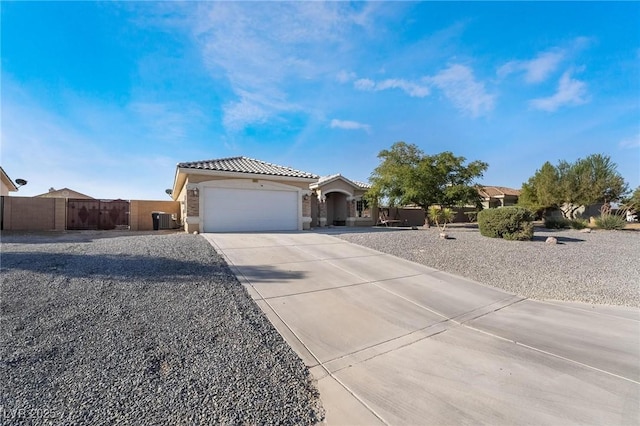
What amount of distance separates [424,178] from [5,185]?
92.8 feet

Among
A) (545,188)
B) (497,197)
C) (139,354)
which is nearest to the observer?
(139,354)

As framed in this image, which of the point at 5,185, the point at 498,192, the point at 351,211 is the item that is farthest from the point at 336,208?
the point at 498,192

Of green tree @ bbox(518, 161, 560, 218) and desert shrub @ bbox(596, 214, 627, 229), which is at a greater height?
green tree @ bbox(518, 161, 560, 218)

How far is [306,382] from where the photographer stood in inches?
115

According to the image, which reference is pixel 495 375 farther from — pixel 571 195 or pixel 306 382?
pixel 571 195

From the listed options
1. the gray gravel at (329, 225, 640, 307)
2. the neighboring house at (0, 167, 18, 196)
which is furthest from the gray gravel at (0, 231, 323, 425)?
the neighboring house at (0, 167, 18, 196)

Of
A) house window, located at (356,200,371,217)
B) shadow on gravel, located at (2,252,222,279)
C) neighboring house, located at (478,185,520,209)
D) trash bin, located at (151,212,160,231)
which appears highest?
neighboring house, located at (478,185,520,209)

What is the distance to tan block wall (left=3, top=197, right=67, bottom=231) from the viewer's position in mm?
13891

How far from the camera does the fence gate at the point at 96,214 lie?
15.7m

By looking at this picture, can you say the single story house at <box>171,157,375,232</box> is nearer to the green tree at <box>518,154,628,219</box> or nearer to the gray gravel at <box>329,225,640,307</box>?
the gray gravel at <box>329,225,640,307</box>

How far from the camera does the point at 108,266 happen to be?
5797 mm

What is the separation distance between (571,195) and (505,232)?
16927 mm

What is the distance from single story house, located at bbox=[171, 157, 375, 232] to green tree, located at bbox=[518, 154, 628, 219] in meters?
21.9

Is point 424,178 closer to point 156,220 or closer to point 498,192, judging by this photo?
point 156,220
